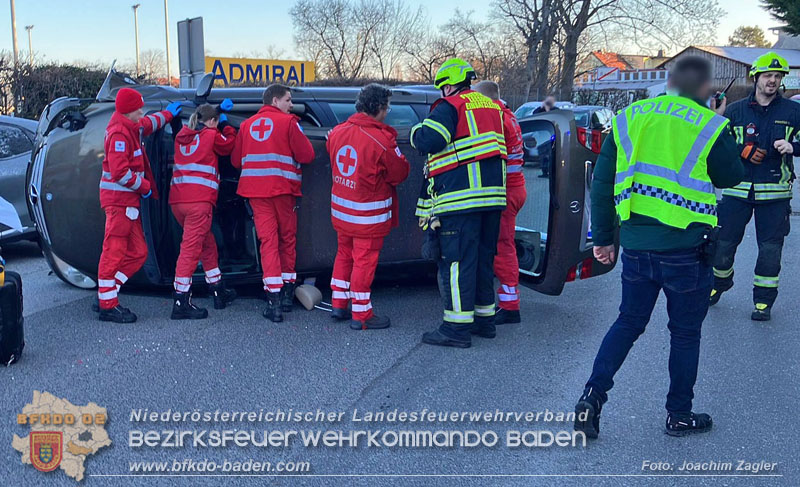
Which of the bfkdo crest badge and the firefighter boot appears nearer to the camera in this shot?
the bfkdo crest badge

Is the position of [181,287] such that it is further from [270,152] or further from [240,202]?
[270,152]

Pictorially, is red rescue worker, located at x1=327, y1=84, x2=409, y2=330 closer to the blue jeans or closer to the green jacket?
the green jacket

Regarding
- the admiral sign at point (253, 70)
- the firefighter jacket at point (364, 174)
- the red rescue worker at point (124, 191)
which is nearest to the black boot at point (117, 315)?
the red rescue worker at point (124, 191)

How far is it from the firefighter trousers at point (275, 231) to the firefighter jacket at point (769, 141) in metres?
3.28

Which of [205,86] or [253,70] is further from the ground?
[253,70]

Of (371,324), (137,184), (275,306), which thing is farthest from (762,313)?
(137,184)

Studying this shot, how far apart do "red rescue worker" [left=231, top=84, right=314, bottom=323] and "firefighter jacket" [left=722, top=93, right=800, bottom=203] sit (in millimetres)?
3150

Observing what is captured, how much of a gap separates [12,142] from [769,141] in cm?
705

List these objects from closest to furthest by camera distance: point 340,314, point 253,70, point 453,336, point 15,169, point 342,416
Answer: point 342,416 < point 453,336 < point 340,314 < point 15,169 < point 253,70

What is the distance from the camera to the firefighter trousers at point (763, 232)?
216 inches

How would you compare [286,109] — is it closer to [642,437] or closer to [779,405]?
[642,437]

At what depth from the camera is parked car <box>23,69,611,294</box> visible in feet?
17.5

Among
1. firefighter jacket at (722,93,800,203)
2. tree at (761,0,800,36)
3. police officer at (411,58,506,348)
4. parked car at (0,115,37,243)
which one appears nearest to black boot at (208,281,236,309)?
police officer at (411,58,506,348)

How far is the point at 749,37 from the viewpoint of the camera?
9012 cm
